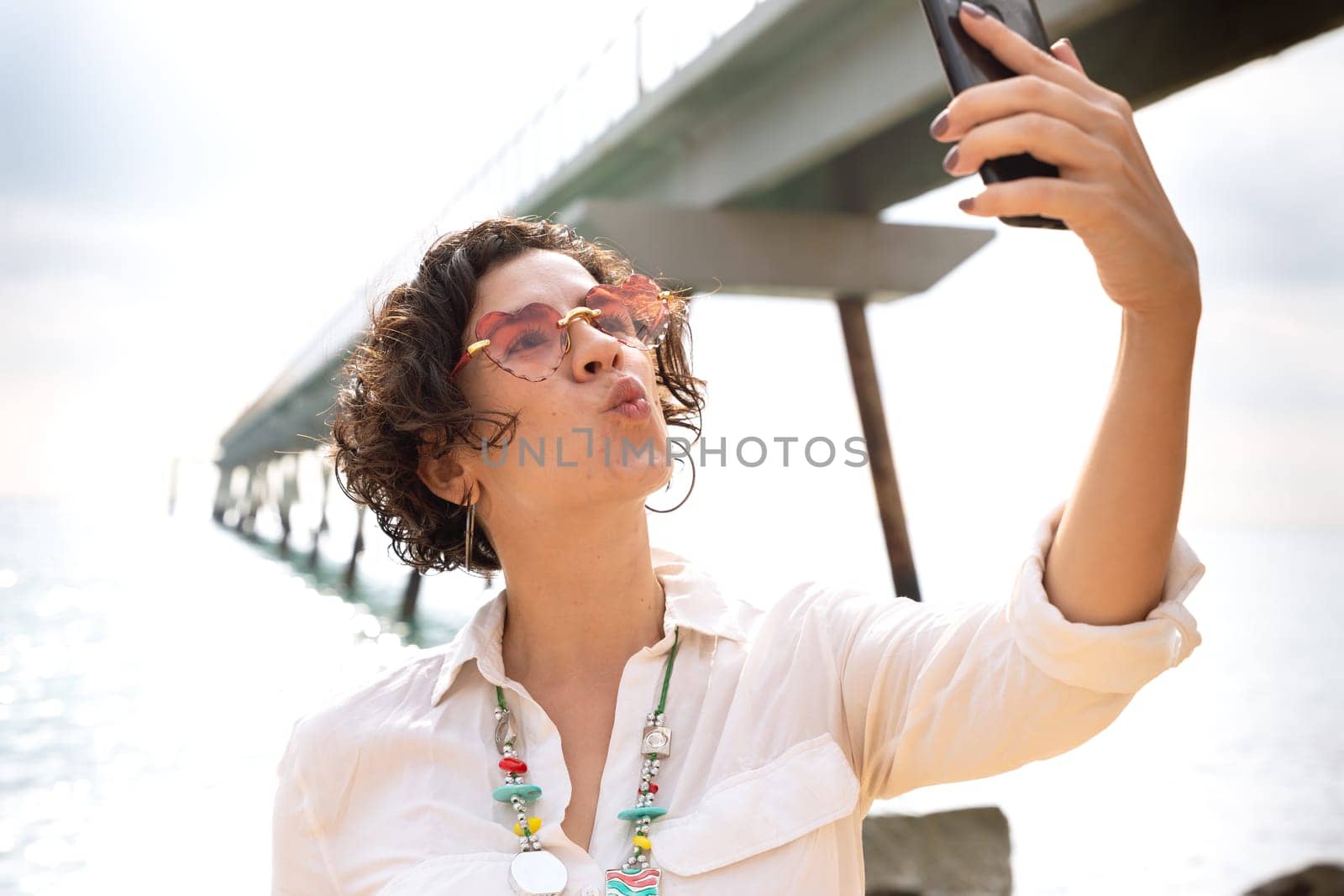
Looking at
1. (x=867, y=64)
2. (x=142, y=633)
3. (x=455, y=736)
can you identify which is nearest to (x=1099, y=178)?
(x=455, y=736)

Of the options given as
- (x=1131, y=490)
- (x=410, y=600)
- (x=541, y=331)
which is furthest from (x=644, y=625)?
(x=410, y=600)

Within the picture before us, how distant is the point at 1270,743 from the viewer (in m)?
14.3

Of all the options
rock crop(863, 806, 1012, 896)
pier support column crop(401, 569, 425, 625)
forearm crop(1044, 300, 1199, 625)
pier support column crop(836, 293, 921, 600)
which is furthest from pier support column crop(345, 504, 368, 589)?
forearm crop(1044, 300, 1199, 625)

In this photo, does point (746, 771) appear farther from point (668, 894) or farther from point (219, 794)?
point (219, 794)

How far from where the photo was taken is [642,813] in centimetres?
158

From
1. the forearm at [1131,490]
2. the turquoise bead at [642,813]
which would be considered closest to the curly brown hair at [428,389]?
the turquoise bead at [642,813]

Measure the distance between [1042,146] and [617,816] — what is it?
1.10 m

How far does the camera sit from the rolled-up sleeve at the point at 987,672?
119 cm

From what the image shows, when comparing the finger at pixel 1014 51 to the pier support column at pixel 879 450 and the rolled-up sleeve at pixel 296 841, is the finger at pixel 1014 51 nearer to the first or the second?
the rolled-up sleeve at pixel 296 841

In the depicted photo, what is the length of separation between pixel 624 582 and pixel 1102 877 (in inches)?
297

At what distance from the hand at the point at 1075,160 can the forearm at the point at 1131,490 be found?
0.06 m

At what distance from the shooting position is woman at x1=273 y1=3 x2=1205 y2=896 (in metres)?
1.10

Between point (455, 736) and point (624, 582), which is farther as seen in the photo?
point (624, 582)

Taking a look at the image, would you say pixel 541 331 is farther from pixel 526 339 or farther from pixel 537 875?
pixel 537 875
